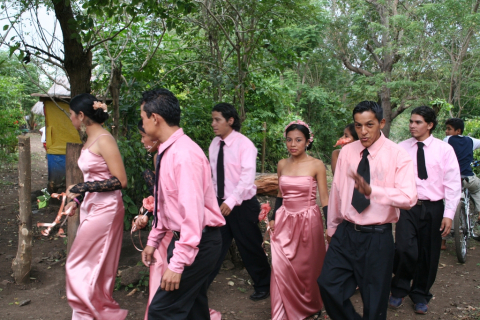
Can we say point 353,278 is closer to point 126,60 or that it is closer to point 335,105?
point 126,60

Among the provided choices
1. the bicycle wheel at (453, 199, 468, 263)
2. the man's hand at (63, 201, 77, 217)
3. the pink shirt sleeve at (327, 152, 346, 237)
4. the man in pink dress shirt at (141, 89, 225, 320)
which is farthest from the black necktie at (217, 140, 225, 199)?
the bicycle wheel at (453, 199, 468, 263)

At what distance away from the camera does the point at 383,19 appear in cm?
2194

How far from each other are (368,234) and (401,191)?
45 centimetres

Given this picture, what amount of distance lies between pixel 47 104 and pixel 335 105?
16.1m

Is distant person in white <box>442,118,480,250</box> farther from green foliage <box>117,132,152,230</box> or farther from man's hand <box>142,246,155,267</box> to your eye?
man's hand <box>142,246,155,267</box>

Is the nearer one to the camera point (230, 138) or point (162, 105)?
point (162, 105)

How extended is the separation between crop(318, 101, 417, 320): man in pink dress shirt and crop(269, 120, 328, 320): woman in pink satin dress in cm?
81

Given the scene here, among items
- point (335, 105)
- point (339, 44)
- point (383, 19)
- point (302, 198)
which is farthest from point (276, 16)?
point (339, 44)

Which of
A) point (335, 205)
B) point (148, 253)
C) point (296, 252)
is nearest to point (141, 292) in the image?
point (296, 252)

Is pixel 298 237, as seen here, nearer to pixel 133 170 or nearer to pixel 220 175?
pixel 220 175

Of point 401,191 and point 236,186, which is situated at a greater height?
point 401,191

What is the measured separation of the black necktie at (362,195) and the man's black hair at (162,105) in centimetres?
152

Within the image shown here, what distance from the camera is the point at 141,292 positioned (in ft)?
15.6

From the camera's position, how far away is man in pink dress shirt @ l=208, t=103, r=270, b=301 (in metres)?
4.67
